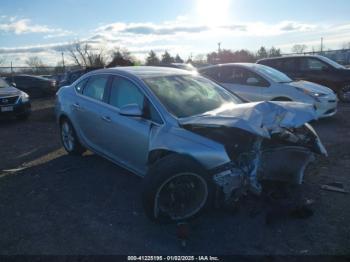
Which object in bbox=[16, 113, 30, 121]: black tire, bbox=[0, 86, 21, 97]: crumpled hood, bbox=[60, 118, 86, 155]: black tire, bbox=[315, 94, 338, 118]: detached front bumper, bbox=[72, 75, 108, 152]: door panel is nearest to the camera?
bbox=[72, 75, 108, 152]: door panel

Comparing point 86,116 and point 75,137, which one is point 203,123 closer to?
point 86,116

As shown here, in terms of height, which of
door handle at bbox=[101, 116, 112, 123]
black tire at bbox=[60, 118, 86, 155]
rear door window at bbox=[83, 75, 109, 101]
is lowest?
black tire at bbox=[60, 118, 86, 155]

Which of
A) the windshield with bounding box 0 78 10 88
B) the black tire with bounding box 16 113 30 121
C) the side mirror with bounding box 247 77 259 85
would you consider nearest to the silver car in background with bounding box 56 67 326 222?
the side mirror with bounding box 247 77 259 85

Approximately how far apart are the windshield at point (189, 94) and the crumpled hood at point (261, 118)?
30 centimetres

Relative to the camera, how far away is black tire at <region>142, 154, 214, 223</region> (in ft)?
12.6

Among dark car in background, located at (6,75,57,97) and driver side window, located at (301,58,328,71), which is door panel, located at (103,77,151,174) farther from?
dark car in background, located at (6,75,57,97)

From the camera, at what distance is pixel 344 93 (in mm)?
13133

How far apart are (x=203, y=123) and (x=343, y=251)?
6.00ft

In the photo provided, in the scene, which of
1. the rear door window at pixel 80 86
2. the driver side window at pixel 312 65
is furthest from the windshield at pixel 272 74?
the rear door window at pixel 80 86

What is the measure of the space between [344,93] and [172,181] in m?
11.1

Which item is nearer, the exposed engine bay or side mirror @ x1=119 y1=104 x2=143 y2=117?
the exposed engine bay

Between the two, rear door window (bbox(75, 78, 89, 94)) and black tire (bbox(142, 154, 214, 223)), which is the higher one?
rear door window (bbox(75, 78, 89, 94))

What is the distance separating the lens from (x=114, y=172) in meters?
5.92

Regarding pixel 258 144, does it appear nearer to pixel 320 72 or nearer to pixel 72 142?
pixel 72 142
